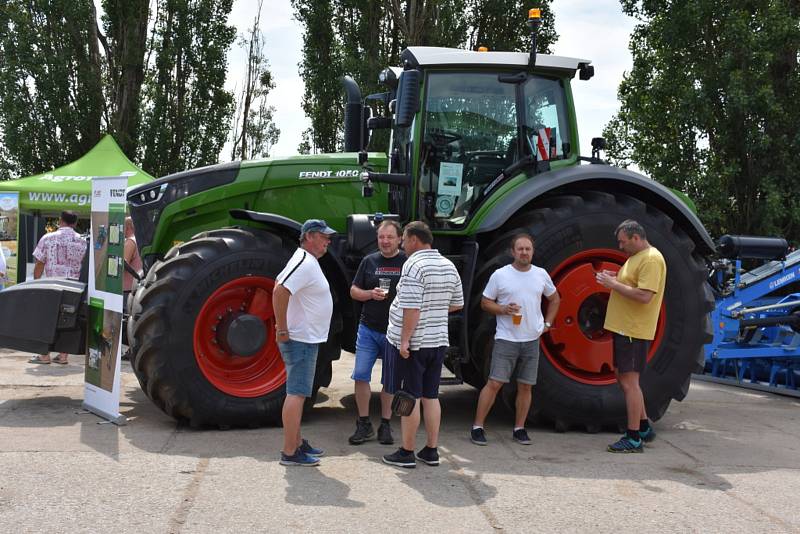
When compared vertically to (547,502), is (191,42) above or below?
above

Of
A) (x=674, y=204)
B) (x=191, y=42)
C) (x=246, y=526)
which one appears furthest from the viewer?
(x=191, y=42)

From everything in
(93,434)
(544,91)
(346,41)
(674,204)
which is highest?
(346,41)

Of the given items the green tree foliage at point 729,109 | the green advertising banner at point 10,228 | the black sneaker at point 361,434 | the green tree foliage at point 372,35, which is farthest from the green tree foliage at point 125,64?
the black sneaker at point 361,434

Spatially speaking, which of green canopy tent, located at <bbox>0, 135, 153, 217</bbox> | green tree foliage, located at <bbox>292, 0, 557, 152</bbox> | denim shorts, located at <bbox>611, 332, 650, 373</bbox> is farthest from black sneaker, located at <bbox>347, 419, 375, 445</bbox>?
green tree foliage, located at <bbox>292, 0, 557, 152</bbox>

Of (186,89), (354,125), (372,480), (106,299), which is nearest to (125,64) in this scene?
(186,89)

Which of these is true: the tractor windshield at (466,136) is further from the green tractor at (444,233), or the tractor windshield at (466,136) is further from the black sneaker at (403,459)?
the black sneaker at (403,459)

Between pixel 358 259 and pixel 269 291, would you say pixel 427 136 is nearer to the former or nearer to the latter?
pixel 358 259

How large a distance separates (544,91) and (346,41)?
1446 centimetres

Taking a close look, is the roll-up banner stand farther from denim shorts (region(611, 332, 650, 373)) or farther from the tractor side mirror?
denim shorts (region(611, 332, 650, 373))

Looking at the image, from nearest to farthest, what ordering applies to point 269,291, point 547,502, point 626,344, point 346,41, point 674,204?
point 547,502
point 626,344
point 269,291
point 674,204
point 346,41

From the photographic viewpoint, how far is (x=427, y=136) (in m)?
6.35

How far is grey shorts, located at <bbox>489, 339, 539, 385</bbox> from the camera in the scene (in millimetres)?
5738

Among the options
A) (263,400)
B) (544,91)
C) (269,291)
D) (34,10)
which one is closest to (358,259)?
(269,291)

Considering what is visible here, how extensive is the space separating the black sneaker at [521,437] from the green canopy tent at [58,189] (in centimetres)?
934
